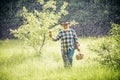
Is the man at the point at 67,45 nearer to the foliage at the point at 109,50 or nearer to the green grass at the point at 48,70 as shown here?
the green grass at the point at 48,70

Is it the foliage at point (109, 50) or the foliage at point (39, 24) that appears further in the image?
the foliage at point (39, 24)

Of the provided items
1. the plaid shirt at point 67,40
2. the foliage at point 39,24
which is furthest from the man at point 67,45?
the foliage at point 39,24

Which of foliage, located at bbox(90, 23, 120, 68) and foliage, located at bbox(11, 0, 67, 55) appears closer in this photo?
foliage, located at bbox(90, 23, 120, 68)

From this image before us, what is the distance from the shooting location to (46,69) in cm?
771

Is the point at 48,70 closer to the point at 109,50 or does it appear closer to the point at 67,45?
the point at 67,45

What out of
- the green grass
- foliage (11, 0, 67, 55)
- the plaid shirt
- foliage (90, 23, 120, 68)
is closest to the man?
the plaid shirt

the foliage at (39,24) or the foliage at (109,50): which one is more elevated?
the foliage at (39,24)

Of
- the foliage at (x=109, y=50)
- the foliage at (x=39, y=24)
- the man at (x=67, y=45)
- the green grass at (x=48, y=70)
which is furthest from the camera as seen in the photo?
the foliage at (x=39, y=24)

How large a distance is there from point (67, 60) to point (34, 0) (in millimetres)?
13310

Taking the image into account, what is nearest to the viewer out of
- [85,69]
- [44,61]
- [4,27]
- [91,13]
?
[85,69]

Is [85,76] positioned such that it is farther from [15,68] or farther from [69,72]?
[15,68]

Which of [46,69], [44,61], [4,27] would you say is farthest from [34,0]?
[46,69]

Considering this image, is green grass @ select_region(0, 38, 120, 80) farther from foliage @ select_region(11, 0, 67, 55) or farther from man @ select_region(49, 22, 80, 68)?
foliage @ select_region(11, 0, 67, 55)

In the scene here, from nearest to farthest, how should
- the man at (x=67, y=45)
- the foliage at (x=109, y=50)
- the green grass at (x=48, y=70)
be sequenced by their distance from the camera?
the green grass at (x=48, y=70)
the foliage at (x=109, y=50)
the man at (x=67, y=45)
